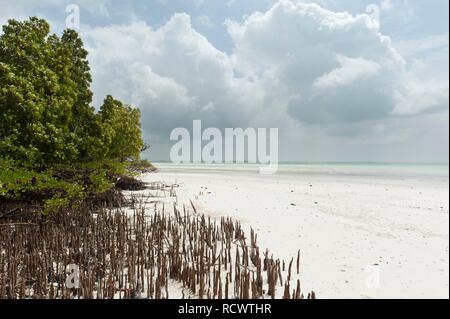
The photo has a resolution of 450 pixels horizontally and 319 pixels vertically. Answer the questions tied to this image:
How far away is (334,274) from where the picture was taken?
479 cm

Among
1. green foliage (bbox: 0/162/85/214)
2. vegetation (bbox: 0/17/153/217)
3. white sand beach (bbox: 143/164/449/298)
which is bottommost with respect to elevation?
white sand beach (bbox: 143/164/449/298)

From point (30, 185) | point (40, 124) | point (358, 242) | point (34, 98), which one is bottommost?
point (358, 242)

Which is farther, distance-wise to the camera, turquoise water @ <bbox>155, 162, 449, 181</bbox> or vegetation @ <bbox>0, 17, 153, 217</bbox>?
turquoise water @ <bbox>155, 162, 449, 181</bbox>

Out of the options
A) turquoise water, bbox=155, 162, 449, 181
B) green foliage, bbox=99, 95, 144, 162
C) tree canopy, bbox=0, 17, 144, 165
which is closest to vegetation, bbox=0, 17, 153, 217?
tree canopy, bbox=0, 17, 144, 165

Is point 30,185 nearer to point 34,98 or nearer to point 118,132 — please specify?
point 34,98

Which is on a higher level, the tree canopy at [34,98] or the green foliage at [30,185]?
the tree canopy at [34,98]

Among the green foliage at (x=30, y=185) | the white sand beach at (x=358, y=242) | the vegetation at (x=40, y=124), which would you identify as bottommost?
the white sand beach at (x=358, y=242)

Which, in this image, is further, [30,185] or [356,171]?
[356,171]

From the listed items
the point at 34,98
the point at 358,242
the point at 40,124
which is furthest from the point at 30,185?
the point at 358,242

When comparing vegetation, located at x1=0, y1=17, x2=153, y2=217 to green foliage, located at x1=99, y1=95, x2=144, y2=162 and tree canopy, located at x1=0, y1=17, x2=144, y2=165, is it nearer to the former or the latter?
tree canopy, located at x1=0, y1=17, x2=144, y2=165

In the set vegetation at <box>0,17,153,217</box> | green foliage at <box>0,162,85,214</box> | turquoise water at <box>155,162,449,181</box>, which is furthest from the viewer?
turquoise water at <box>155,162,449,181</box>

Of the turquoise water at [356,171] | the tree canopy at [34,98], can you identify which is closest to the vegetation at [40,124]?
the tree canopy at [34,98]

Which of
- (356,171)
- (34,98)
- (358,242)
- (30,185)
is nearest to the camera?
(358,242)

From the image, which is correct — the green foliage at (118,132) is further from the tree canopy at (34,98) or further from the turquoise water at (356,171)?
the turquoise water at (356,171)
